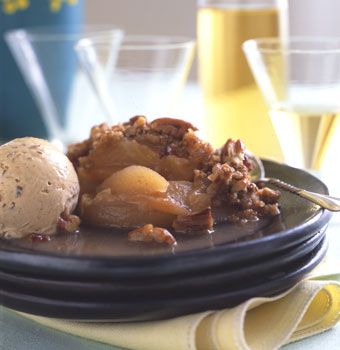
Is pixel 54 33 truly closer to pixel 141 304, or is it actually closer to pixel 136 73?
pixel 136 73

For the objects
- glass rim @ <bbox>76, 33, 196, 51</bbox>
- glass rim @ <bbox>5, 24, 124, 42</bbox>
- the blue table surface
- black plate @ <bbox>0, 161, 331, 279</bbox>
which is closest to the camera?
black plate @ <bbox>0, 161, 331, 279</bbox>

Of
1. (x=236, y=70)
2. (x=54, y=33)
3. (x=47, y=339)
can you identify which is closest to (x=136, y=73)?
(x=236, y=70)

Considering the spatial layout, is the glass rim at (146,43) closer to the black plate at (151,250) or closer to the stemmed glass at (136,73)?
the stemmed glass at (136,73)

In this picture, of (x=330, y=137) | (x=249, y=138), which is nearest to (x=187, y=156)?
(x=330, y=137)

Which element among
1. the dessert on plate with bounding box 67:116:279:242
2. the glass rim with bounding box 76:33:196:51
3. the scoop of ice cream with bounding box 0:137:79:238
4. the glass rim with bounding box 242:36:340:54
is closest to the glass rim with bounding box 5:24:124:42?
the glass rim with bounding box 76:33:196:51

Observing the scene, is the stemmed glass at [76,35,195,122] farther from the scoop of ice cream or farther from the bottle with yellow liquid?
the scoop of ice cream

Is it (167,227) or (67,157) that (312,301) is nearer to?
(167,227)

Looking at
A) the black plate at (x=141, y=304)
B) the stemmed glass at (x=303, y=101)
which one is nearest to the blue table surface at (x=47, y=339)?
the black plate at (x=141, y=304)
